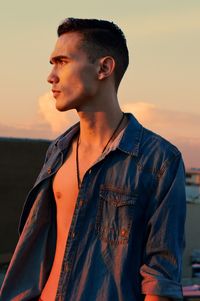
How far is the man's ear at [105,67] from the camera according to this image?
3172mm

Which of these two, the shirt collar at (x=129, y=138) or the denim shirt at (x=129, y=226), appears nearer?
the denim shirt at (x=129, y=226)

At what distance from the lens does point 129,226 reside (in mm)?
2973

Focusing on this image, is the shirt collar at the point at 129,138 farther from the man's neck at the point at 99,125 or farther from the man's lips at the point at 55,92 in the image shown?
the man's lips at the point at 55,92

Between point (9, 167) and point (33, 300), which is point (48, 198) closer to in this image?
point (33, 300)

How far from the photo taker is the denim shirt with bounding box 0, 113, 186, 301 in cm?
295

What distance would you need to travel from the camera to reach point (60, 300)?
9.97 ft

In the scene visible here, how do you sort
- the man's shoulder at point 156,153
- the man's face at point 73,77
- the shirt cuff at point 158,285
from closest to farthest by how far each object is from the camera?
the shirt cuff at point 158,285, the man's shoulder at point 156,153, the man's face at point 73,77

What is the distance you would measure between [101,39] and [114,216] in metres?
0.85

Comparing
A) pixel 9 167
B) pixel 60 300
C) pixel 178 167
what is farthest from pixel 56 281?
pixel 9 167

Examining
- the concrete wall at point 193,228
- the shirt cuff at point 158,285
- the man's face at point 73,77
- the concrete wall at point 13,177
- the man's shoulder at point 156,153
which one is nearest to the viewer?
the shirt cuff at point 158,285

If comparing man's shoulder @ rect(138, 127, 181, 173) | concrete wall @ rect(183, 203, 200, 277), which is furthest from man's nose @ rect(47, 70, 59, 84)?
concrete wall @ rect(183, 203, 200, 277)

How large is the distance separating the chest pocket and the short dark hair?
58 centimetres

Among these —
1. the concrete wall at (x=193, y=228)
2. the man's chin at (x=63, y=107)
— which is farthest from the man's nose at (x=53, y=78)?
the concrete wall at (x=193, y=228)

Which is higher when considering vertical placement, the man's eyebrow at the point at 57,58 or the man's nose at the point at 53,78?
the man's eyebrow at the point at 57,58
